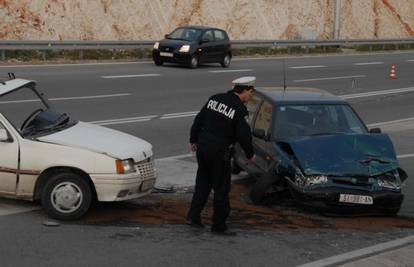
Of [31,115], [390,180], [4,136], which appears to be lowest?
[390,180]

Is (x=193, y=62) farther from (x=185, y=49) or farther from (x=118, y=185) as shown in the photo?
(x=118, y=185)

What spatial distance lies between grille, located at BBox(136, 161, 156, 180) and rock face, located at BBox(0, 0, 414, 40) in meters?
21.9

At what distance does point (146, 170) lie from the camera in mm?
7996

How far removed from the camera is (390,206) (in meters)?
8.55

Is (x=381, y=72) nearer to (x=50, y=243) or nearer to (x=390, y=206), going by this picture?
(x=390, y=206)

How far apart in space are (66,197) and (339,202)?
3032 millimetres

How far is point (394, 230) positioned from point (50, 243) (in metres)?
3.77

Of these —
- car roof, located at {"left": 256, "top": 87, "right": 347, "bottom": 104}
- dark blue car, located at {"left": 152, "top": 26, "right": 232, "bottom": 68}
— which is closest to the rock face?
dark blue car, located at {"left": 152, "top": 26, "right": 232, "bottom": 68}

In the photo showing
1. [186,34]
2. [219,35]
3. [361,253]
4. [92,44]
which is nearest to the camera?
[361,253]

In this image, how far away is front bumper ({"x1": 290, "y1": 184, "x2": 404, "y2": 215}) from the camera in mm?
8289

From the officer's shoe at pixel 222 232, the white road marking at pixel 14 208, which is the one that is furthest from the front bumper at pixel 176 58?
the officer's shoe at pixel 222 232

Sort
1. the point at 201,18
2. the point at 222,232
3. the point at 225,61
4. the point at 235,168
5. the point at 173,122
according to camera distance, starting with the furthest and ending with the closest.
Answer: the point at 201,18 < the point at 225,61 < the point at 173,122 < the point at 235,168 < the point at 222,232

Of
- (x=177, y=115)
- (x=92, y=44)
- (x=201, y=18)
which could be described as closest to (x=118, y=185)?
(x=177, y=115)

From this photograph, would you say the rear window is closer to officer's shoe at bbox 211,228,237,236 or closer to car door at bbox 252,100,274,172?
car door at bbox 252,100,274,172
